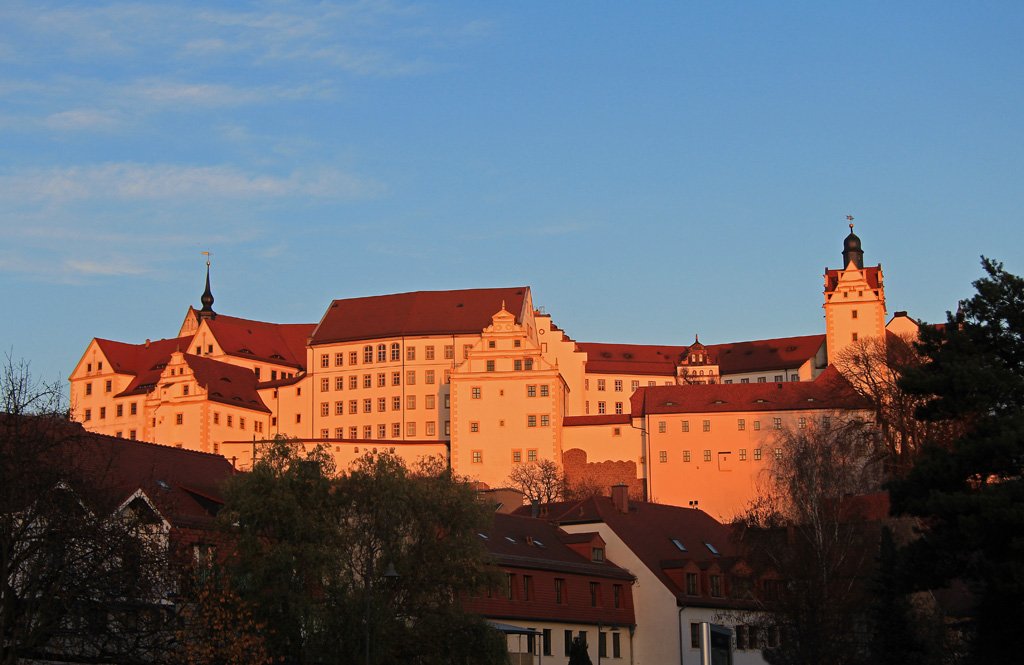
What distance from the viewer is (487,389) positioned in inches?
4114

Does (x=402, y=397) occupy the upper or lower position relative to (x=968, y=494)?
upper

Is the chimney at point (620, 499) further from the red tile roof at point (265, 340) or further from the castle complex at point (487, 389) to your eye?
the red tile roof at point (265, 340)

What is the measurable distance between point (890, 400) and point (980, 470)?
56420mm

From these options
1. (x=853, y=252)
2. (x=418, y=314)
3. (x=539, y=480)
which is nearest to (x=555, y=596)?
(x=539, y=480)

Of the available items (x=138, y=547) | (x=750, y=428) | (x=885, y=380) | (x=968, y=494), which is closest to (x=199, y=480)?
(x=138, y=547)

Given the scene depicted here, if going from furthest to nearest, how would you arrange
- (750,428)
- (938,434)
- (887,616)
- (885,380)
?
(750,428) → (885,380) → (938,434) → (887,616)

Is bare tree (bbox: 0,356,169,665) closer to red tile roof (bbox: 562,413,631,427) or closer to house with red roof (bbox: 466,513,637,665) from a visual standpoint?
house with red roof (bbox: 466,513,637,665)

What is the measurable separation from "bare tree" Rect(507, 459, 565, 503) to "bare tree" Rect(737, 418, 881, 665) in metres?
38.9

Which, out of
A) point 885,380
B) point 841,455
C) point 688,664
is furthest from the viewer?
point 885,380

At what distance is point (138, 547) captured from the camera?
26188 millimetres

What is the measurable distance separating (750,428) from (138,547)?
254 feet

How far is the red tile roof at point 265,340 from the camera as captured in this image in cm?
12638

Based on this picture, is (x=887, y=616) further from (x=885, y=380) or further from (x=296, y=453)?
(x=885, y=380)

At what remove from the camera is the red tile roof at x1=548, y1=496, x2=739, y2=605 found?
54.8 m
